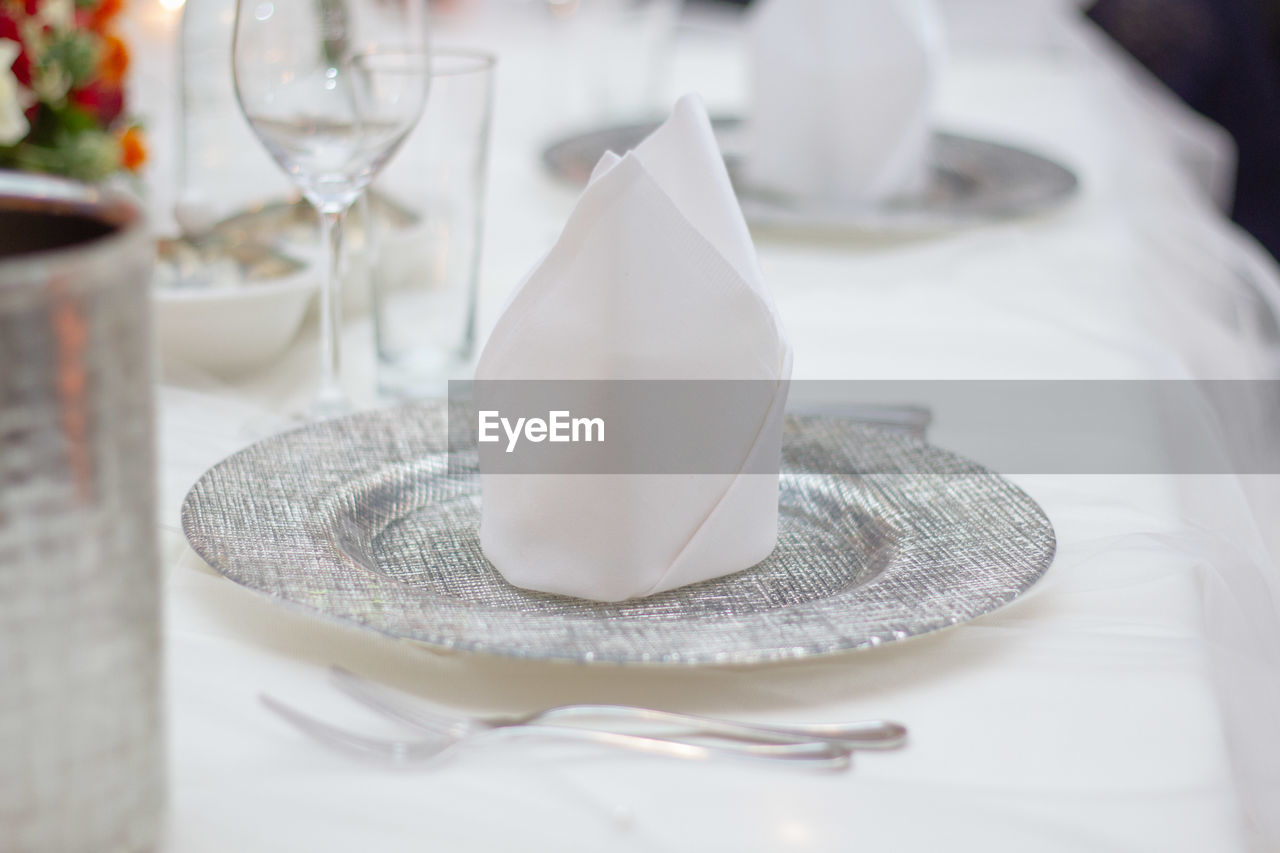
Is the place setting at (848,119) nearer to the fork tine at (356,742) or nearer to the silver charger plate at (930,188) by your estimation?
the silver charger plate at (930,188)

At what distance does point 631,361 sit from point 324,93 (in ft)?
0.96

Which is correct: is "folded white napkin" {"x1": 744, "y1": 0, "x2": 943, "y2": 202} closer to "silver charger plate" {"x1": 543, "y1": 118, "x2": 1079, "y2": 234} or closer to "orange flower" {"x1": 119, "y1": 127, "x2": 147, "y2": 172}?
"silver charger plate" {"x1": 543, "y1": 118, "x2": 1079, "y2": 234}

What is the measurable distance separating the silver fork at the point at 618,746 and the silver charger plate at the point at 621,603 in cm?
3

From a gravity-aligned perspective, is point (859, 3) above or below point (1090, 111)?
above

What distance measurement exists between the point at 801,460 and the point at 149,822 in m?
0.41

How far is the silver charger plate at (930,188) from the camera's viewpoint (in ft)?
3.81

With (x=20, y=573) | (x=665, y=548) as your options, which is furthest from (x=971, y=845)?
(x=20, y=573)

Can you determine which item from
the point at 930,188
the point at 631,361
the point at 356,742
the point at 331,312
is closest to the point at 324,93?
the point at 331,312

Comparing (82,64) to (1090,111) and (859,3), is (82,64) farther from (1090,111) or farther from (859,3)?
(1090,111)

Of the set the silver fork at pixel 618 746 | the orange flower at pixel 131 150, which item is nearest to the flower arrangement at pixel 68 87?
the orange flower at pixel 131 150

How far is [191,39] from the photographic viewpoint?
3.42 feet

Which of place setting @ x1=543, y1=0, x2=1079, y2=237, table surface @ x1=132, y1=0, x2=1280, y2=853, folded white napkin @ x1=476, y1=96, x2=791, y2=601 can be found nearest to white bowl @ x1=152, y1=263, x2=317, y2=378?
table surface @ x1=132, y1=0, x2=1280, y2=853

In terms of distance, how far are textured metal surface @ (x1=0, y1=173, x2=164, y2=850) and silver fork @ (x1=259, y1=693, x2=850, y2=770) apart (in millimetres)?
100

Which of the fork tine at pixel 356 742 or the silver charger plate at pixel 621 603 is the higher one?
the silver charger plate at pixel 621 603
